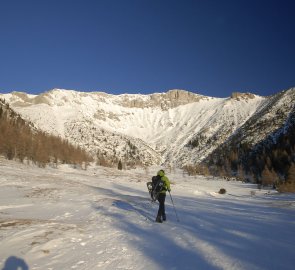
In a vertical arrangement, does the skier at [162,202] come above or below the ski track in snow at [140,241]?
above

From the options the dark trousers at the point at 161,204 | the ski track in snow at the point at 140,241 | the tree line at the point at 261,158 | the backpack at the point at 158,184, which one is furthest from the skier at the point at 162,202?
the tree line at the point at 261,158

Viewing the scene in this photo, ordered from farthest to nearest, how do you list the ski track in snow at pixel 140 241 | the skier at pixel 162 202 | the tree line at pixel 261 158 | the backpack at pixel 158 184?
the tree line at pixel 261 158 → the backpack at pixel 158 184 → the skier at pixel 162 202 → the ski track in snow at pixel 140 241

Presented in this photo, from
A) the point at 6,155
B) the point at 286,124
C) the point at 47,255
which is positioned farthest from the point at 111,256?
the point at 286,124

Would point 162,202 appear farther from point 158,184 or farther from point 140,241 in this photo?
point 140,241

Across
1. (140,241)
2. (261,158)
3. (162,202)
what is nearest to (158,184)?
(162,202)

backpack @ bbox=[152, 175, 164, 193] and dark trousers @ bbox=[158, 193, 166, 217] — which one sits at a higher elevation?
backpack @ bbox=[152, 175, 164, 193]

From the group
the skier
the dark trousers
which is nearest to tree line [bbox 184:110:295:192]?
the skier

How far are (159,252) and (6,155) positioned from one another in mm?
80845

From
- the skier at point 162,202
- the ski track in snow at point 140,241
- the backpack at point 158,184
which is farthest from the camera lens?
the backpack at point 158,184

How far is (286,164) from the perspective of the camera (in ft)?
459

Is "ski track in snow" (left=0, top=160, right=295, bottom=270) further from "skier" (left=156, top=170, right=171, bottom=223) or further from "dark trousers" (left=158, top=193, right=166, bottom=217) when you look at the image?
"dark trousers" (left=158, top=193, right=166, bottom=217)

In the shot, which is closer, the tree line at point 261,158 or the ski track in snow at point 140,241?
the ski track in snow at point 140,241

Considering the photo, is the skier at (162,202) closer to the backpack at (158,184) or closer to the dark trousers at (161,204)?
the dark trousers at (161,204)

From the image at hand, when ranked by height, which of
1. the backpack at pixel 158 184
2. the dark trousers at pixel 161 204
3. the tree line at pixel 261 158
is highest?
the tree line at pixel 261 158
